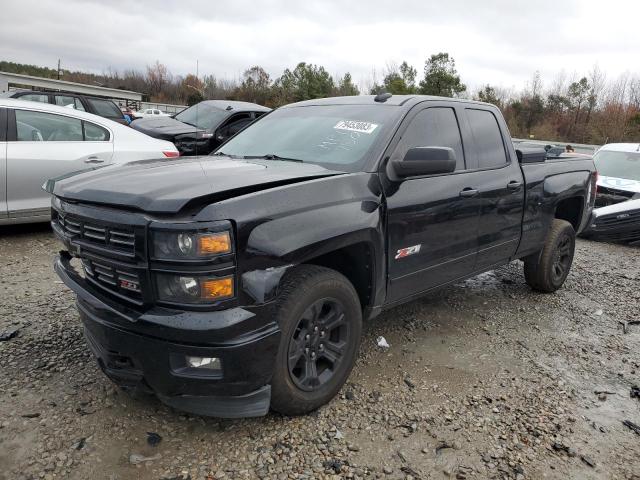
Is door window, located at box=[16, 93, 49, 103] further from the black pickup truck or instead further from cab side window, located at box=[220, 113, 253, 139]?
the black pickup truck

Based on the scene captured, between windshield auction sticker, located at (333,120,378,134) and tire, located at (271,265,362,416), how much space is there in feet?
3.58

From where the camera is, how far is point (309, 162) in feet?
10.1

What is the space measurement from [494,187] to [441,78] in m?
33.8

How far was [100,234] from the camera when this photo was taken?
7.65 feet

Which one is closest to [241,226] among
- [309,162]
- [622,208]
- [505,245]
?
[309,162]

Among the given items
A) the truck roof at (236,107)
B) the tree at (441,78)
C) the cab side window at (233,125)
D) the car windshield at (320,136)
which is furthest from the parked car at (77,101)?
the tree at (441,78)

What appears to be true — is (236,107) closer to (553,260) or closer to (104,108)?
(104,108)

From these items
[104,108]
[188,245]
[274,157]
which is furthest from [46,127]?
[104,108]

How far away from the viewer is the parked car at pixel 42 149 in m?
5.11

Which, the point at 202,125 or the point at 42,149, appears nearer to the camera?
the point at 42,149

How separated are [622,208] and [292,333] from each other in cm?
717

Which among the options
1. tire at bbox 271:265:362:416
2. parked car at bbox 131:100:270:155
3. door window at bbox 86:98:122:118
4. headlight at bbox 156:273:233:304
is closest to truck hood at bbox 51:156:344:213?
headlight at bbox 156:273:233:304

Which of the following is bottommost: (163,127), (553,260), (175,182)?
(553,260)

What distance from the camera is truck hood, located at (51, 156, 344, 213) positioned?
2.18 metres
